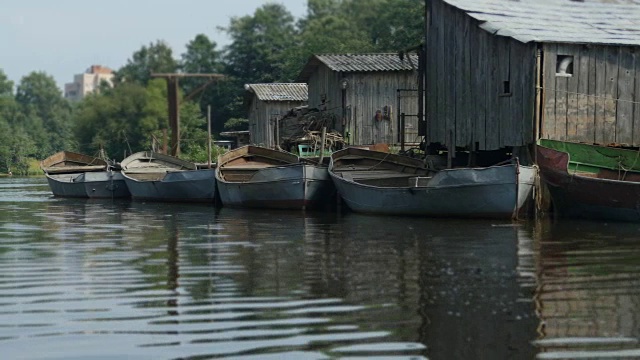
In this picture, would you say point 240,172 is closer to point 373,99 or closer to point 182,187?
point 182,187

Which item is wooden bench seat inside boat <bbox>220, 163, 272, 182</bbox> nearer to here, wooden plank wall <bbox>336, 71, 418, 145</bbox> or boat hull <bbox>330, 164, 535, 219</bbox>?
wooden plank wall <bbox>336, 71, 418, 145</bbox>

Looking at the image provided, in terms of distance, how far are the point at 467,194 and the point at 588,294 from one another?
1065 cm

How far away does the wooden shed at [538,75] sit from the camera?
77.1 ft

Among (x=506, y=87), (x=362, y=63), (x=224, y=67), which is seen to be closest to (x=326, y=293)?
(x=506, y=87)

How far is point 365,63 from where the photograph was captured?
123 ft

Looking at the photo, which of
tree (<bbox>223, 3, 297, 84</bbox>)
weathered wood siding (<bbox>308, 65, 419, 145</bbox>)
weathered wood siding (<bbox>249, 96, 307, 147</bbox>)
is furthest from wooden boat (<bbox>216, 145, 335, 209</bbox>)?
tree (<bbox>223, 3, 297, 84</bbox>)

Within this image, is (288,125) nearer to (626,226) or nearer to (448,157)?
(448,157)

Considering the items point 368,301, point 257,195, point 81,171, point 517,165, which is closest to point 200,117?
point 81,171

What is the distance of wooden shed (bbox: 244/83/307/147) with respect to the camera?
46188mm

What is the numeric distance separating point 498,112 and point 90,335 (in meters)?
16.9

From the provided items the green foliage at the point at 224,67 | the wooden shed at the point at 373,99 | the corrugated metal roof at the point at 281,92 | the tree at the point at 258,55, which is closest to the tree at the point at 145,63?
the green foliage at the point at 224,67

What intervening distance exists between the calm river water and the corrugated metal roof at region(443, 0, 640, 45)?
517 cm

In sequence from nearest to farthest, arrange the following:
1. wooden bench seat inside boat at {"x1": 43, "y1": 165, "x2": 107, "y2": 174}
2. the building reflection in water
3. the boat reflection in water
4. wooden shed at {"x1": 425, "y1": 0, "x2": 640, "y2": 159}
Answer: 1. the boat reflection in water
2. the building reflection in water
3. wooden shed at {"x1": 425, "y1": 0, "x2": 640, "y2": 159}
4. wooden bench seat inside boat at {"x1": 43, "y1": 165, "x2": 107, "y2": 174}

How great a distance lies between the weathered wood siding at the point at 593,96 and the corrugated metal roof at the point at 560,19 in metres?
0.37
